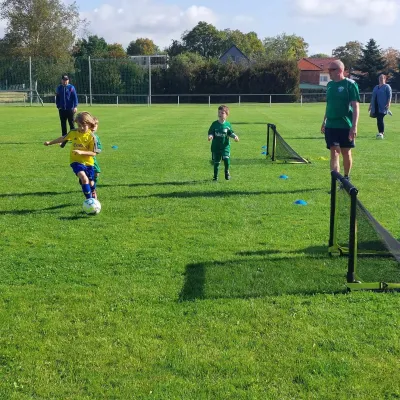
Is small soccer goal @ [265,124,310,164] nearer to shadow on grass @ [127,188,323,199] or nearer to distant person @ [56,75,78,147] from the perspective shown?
shadow on grass @ [127,188,323,199]

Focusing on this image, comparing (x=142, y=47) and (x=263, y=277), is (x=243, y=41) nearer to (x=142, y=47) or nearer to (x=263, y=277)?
(x=142, y=47)

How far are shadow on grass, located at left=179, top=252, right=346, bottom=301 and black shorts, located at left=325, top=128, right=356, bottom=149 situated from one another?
3388mm

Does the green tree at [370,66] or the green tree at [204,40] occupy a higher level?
the green tree at [204,40]

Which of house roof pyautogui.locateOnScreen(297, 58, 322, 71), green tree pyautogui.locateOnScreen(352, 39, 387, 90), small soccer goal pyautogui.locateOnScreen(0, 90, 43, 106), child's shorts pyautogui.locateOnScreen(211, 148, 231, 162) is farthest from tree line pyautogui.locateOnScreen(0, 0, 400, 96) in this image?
child's shorts pyautogui.locateOnScreen(211, 148, 231, 162)

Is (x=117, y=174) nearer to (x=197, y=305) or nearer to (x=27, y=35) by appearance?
(x=197, y=305)

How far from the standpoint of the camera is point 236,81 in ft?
206

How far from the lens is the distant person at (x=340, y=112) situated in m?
8.11

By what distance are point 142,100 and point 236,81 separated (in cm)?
1720

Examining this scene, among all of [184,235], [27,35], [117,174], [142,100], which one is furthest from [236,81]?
[184,235]

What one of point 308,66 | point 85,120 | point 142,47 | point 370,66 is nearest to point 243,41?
point 308,66

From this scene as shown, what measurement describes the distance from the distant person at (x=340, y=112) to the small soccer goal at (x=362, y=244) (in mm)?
2996

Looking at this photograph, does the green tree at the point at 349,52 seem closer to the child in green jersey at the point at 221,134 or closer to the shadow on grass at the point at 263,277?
the child in green jersey at the point at 221,134

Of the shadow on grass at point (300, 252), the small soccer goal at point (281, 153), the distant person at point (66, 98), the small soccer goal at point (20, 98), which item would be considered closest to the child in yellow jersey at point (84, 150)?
the shadow on grass at point (300, 252)

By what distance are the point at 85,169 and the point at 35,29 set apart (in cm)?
6649
